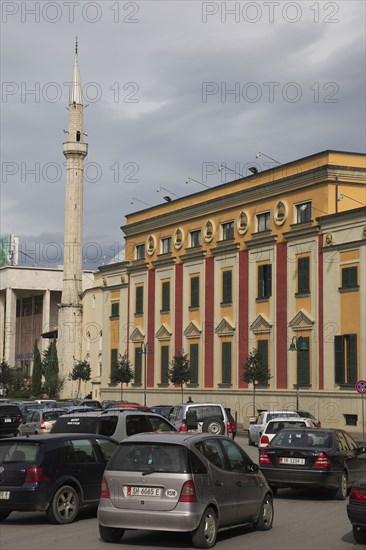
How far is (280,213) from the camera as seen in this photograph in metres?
53.2

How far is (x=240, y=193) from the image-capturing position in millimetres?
56719

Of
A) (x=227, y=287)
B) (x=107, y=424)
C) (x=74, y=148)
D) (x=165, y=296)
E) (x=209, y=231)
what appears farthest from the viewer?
(x=74, y=148)

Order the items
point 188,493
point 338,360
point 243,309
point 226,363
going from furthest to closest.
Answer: point 226,363, point 243,309, point 338,360, point 188,493

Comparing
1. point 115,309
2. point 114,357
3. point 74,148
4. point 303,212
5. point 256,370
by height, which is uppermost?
point 74,148

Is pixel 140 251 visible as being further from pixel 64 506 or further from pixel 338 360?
pixel 64 506

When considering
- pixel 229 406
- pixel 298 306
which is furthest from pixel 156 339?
pixel 298 306

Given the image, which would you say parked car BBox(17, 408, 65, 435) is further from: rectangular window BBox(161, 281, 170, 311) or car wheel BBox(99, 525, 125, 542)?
rectangular window BBox(161, 281, 170, 311)

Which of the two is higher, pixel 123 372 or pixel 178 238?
pixel 178 238

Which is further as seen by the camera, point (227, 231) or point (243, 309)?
point (227, 231)

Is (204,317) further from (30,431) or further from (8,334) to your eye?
(8,334)

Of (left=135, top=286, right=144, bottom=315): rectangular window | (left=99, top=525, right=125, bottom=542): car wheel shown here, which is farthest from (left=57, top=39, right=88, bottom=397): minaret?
(left=99, top=525, right=125, bottom=542): car wheel

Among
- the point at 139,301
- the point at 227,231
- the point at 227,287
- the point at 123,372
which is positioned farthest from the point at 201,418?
the point at 139,301

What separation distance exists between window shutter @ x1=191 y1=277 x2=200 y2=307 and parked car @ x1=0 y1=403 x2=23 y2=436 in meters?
22.5

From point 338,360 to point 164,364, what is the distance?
60.7 feet
